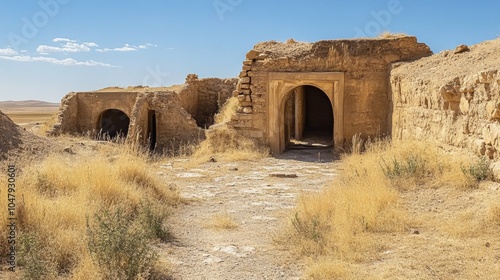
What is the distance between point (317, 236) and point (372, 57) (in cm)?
812

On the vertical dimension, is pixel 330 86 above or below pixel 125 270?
above

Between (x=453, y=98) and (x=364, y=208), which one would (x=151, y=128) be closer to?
(x=453, y=98)

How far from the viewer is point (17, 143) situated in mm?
7750

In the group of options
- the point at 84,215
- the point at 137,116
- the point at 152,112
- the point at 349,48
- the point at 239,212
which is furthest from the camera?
the point at 152,112

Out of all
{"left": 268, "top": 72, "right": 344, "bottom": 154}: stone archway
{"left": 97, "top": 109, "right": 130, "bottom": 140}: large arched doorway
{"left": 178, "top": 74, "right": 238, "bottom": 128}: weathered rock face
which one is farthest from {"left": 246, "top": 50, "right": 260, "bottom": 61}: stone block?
{"left": 97, "top": 109, "right": 130, "bottom": 140}: large arched doorway

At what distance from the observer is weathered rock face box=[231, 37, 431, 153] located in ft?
39.0

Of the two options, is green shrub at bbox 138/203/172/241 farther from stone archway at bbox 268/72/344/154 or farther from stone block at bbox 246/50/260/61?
stone block at bbox 246/50/260/61

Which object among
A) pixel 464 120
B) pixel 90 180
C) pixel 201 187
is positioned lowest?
pixel 201 187

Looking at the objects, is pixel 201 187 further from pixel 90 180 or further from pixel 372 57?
→ pixel 372 57

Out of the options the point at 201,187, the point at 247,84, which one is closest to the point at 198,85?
the point at 247,84

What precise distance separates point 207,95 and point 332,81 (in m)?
8.60

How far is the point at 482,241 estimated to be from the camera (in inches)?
172

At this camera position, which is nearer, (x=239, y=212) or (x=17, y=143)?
(x=239, y=212)

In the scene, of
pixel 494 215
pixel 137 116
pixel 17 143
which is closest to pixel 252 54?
pixel 137 116
